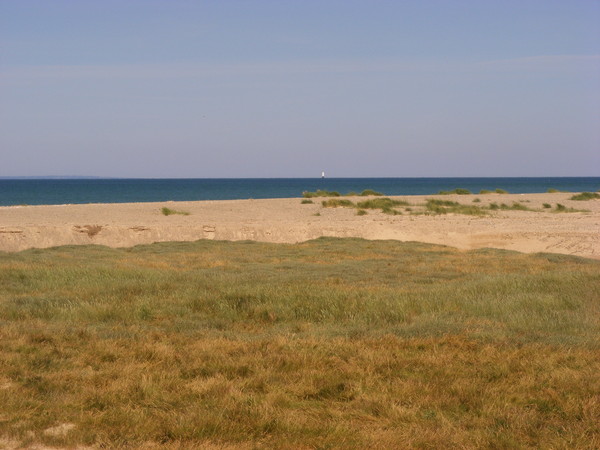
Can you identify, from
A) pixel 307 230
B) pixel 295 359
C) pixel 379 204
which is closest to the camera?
pixel 295 359

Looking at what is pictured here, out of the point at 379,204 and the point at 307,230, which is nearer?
the point at 307,230

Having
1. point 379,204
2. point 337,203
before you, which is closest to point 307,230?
point 379,204

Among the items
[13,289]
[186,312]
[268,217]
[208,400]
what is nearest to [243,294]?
[186,312]

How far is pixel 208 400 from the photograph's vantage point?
6.45 meters

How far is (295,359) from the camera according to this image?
7711mm

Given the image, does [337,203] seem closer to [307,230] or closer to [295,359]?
[307,230]

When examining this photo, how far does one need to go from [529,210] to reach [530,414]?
125 ft

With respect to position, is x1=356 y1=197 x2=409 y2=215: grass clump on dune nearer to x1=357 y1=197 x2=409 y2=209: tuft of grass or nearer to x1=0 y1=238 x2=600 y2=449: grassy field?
x1=357 y1=197 x2=409 y2=209: tuft of grass

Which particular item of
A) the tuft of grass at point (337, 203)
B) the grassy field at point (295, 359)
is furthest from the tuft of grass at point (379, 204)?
the grassy field at point (295, 359)

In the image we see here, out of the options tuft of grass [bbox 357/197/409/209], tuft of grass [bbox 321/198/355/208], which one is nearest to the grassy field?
tuft of grass [bbox 357/197/409/209]

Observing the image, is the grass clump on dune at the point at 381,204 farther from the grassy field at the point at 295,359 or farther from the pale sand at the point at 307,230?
the grassy field at the point at 295,359

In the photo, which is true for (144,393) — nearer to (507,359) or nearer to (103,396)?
(103,396)

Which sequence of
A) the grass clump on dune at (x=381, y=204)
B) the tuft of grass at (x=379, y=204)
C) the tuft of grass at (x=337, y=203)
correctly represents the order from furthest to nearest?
the tuft of grass at (x=337, y=203) → the tuft of grass at (x=379, y=204) → the grass clump on dune at (x=381, y=204)

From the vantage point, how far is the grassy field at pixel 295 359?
5.72 m
